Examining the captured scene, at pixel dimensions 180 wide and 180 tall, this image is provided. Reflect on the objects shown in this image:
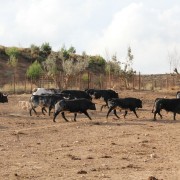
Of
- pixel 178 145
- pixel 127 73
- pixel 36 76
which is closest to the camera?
pixel 178 145

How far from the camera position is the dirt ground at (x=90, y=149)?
1162 centimetres

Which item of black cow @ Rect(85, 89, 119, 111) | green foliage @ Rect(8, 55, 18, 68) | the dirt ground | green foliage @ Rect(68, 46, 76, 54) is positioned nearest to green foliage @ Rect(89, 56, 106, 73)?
green foliage @ Rect(68, 46, 76, 54)

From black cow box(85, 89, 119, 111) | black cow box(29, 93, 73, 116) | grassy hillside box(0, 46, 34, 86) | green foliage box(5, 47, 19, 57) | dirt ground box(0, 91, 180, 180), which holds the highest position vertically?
green foliage box(5, 47, 19, 57)

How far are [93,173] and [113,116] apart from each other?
1556 cm

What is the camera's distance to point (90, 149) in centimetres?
1520

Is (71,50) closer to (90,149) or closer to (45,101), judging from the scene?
(45,101)

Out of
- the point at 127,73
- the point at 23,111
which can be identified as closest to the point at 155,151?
the point at 23,111

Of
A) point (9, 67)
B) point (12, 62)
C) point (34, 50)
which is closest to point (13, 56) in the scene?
point (9, 67)

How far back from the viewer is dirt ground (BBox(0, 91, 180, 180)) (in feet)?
38.1

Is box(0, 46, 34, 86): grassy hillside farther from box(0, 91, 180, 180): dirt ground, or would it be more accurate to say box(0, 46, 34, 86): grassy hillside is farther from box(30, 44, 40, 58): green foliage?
box(0, 91, 180, 180): dirt ground

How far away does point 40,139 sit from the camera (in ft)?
58.7

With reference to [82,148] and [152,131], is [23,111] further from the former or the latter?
[82,148]

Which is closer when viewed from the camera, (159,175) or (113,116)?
(159,175)

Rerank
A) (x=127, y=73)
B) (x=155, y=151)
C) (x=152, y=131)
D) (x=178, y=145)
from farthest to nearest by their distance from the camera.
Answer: (x=127, y=73) < (x=152, y=131) < (x=178, y=145) < (x=155, y=151)
